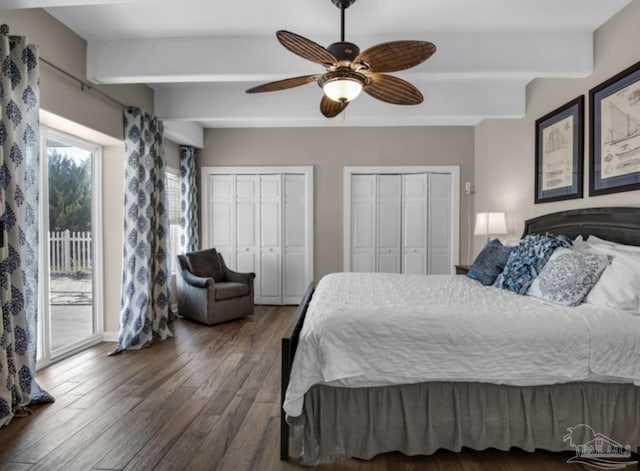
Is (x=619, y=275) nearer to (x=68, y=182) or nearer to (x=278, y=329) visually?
(x=278, y=329)

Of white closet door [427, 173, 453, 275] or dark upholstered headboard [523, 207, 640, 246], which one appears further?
white closet door [427, 173, 453, 275]

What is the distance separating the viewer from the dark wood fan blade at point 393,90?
243 centimetres

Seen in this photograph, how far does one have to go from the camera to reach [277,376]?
3.01m

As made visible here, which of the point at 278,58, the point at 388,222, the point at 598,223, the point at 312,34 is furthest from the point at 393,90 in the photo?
the point at 388,222

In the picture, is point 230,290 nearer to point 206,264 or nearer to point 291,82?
point 206,264

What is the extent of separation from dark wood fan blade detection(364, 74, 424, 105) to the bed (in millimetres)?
1439

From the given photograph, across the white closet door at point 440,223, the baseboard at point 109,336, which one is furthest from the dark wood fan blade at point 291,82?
the white closet door at point 440,223

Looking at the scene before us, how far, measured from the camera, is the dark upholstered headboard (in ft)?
8.17

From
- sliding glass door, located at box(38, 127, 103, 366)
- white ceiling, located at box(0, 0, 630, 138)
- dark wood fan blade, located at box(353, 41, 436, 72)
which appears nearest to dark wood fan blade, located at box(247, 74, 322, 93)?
dark wood fan blade, located at box(353, 41, 436, 72)

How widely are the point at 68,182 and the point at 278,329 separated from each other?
258cm

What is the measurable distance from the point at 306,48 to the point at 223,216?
12.6 ft

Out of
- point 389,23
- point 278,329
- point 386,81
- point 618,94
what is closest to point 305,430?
point 386,81

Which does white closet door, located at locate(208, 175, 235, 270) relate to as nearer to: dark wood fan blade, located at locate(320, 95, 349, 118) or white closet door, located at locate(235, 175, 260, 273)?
white closet door, located at locate(235, 175, 260, 273)

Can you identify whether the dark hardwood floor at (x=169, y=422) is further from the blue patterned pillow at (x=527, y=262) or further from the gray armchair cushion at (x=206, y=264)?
the gray armchair cushion at (x=206, y=264)
